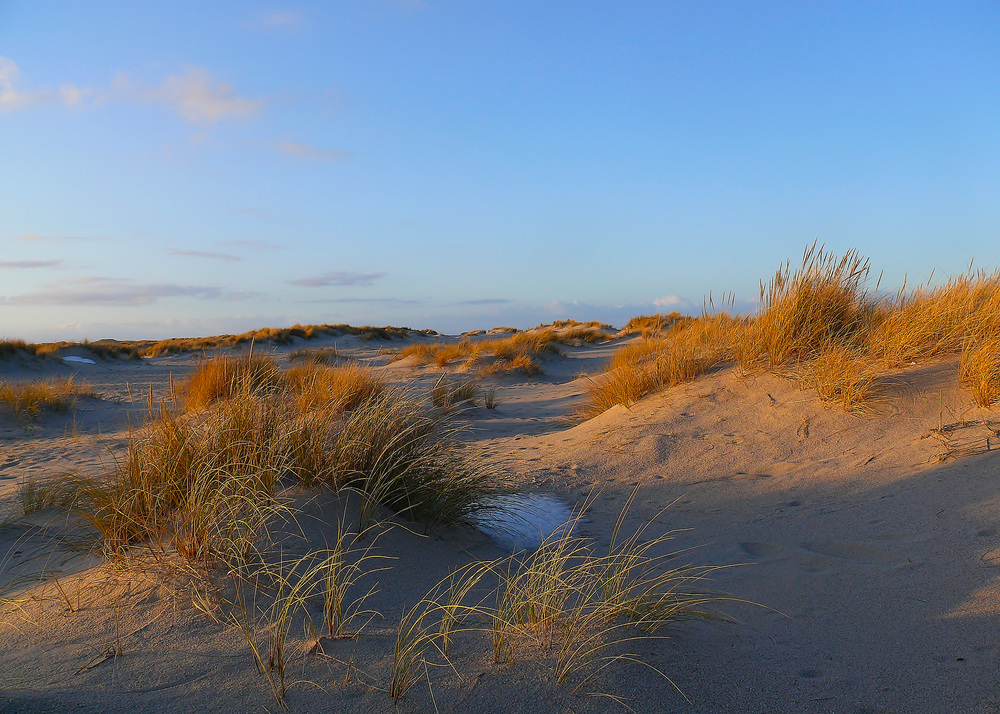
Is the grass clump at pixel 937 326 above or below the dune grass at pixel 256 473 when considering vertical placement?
above

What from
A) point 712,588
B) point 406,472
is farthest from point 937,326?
point 406,472

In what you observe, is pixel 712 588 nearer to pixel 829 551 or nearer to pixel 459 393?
pixel 829 551

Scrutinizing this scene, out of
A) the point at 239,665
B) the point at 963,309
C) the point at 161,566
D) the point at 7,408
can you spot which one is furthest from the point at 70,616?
the point at 7,408

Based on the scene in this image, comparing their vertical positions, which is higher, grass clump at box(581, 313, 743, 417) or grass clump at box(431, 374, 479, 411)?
grass clump at box(581, 313, 743, 417)

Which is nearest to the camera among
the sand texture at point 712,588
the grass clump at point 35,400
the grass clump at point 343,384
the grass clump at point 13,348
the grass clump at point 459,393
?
the sand texture at point 712,588

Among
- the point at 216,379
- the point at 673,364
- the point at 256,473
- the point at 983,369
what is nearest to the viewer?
the point at 256,473

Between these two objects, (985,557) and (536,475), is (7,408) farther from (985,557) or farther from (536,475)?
(985,557)

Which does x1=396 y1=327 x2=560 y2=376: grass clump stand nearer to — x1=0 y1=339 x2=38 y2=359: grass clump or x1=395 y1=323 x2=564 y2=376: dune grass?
x1=395 y1=323 x2=564 y2=376: dune grass

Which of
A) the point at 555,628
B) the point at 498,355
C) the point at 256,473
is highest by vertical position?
the point at 498,355

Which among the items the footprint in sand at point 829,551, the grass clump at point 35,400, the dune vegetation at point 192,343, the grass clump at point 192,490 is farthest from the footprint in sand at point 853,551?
the dune vegetation at point 192,343

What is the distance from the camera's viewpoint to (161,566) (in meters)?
2.45

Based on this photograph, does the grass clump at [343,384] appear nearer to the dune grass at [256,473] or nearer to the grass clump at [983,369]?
the dune grass at [256,473]

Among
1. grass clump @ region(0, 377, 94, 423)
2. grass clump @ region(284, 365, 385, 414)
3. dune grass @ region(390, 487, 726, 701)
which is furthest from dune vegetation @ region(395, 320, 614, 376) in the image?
dune grass @ region(390, 487, 726, 701)

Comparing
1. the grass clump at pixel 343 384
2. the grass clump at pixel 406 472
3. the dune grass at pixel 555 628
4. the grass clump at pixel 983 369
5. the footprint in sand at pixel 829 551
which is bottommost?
the footprint in sand at pixel 829 551
